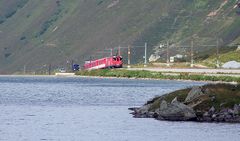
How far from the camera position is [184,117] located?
96.3m

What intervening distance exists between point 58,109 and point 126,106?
8.74 m

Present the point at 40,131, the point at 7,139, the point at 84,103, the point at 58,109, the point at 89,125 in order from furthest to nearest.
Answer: the point at 84,103, the point at 58,109, the point at 89,125, the point at 40,131, the point at 7,139

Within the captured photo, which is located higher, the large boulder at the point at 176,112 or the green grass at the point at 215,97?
the green grass at the point at 215,97

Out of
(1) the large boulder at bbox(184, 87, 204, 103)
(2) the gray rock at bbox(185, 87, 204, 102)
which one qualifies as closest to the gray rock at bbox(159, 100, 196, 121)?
(1) the large boulder at bbox(184, 87, 204, 103)

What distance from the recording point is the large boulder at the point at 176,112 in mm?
95875

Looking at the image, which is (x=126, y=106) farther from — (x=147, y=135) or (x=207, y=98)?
(x=147, y=135)

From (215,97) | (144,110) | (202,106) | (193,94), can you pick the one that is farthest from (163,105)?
(144,110)

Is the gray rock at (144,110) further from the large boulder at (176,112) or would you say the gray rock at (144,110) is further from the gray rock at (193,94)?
the gray rock at (193,94)

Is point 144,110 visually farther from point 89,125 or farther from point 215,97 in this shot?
point 89,125

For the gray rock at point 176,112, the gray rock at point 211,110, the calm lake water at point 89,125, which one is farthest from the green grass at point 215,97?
the calm lake water at point 89,125

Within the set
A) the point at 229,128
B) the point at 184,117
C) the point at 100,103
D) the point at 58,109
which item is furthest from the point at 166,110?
the point at 100,103

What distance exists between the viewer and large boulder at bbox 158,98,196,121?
3775 inches

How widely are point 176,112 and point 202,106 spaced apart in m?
2.24

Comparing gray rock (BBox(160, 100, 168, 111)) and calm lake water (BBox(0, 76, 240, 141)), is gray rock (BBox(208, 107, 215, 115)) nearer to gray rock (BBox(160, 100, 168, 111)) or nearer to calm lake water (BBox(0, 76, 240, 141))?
calm lake water (BBox(0, 76, 240, 141))
